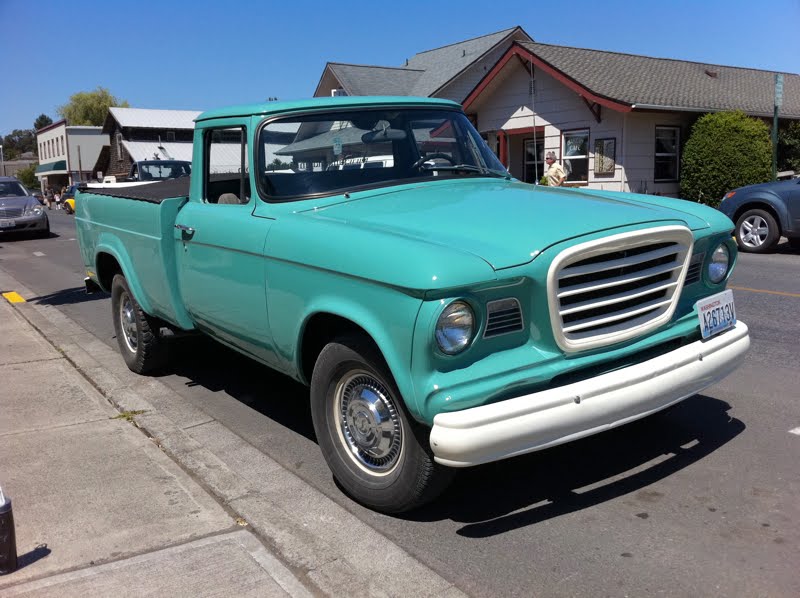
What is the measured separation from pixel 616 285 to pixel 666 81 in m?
20.0

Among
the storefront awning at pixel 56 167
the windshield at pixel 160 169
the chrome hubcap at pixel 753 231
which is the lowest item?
the chrome hubcap at pixel 753 231

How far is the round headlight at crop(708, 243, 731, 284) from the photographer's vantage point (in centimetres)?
406

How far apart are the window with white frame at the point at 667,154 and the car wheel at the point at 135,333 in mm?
16555

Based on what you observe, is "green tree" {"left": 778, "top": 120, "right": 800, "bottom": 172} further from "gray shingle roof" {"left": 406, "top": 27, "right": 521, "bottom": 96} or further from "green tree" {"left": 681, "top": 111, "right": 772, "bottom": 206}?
"gray shingle roof" {"left": 406, "top": 27, "right": 521, "bottom": 96}

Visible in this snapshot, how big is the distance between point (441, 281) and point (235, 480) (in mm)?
1815

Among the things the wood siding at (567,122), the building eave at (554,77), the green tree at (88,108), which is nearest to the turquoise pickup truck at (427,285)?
the building eave at (554,77)

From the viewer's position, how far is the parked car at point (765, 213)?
12.1 meters

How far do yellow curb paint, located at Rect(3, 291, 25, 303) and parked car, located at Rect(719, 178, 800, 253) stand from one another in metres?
11.2

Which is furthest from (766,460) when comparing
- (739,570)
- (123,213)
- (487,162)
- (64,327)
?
(64,327)

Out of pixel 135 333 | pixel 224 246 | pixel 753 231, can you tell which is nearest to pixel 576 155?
pixel 753 231

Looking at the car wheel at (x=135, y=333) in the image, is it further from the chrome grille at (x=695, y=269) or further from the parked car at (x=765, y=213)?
the parked car at (x=765, y=213)

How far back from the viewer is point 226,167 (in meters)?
5.04

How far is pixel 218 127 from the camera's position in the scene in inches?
191

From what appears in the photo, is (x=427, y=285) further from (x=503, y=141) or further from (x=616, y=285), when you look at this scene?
(x=503, y=141)
